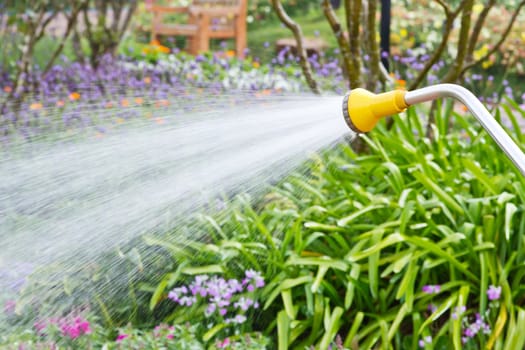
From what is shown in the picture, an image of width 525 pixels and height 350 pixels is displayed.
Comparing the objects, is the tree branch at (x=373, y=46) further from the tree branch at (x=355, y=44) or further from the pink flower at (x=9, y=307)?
the pink flower at (x=9, y=307)

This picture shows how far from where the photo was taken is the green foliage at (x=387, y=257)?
8.58ft

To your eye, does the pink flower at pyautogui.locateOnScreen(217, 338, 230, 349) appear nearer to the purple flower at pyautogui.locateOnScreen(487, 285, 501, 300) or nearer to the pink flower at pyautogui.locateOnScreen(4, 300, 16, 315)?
the pink flower at pyautogui.locateOnScreen(4, 300, 16, 315)

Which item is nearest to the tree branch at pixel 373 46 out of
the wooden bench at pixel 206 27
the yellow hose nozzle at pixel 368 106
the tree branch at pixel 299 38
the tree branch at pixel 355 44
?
the tree branch at pixel 355 44

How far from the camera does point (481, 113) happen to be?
1.32 metres

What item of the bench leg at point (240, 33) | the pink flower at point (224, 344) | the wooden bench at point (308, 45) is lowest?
the pink flower at point (224, 344)

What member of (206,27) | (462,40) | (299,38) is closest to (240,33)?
(206,27)

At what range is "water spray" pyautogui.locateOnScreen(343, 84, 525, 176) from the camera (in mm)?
1306

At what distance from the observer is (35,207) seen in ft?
8.66

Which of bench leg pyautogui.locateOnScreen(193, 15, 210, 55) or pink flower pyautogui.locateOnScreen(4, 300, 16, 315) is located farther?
bench leg pyautogui.locateOnScreen(193, 15, 210, 55)

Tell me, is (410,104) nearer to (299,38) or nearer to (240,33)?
(299,38)

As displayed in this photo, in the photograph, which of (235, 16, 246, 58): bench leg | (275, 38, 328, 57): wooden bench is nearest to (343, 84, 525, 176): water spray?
(275, 38, 328, 57): wooden bench

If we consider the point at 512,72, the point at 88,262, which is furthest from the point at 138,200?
the point at 512,72

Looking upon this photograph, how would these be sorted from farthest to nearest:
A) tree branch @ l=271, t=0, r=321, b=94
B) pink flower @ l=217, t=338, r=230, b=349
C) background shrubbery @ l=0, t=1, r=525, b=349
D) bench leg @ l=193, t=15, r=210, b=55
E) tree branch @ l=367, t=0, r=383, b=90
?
bench leg @ l=193, t=15, r=210, b=55 < tree branch @ l=271, t=0, r=321, b=94 < tree branch @ l=367, t=0, r=383, b=90 < background shrubbery @ l=0, t=1, r=525, b=349 < pink flower @ l=217, t=338, r=230, b=349

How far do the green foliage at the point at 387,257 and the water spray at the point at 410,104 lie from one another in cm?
117
